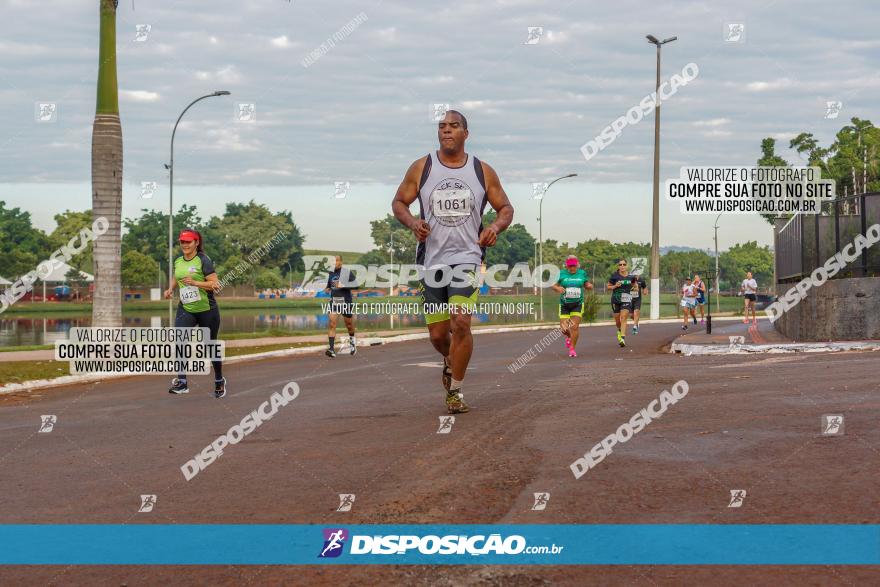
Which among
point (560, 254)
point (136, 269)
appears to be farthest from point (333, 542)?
point (560, 254)

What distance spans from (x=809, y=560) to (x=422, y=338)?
86.9 feet

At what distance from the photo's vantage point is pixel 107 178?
18.2 m

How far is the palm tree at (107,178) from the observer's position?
58.9 ft

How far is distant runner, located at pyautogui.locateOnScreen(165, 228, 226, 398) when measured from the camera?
1128cm

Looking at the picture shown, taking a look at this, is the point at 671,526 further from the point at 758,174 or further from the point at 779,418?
the point at 758,174

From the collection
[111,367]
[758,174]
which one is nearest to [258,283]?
[758,174]

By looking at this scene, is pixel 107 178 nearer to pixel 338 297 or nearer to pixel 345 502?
pixel 338 297

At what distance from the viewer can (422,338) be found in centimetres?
3012

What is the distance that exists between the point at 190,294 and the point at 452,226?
14.9 feet

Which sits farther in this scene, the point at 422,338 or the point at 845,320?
the point at 422,338

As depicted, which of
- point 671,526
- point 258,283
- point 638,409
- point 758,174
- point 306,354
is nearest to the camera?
point 671,526

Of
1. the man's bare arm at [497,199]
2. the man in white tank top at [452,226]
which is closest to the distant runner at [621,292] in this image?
the man's bare arm at [497,199]

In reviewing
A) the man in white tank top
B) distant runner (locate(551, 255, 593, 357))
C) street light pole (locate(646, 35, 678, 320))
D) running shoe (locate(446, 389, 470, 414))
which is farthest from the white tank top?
street light pole (locate(646, 35, 678, 320))

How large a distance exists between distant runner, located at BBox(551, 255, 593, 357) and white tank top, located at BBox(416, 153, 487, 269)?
936 cm
